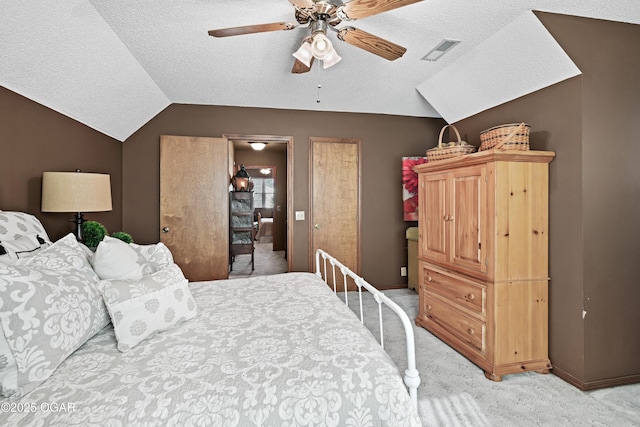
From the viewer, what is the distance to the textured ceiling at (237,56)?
1.98 meters

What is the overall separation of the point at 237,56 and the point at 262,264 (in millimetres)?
4212

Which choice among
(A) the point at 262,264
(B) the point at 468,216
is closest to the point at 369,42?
(B) the point at 468,216

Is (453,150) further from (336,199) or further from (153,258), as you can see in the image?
(153,258)

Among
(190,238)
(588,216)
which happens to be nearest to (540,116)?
(588,216)

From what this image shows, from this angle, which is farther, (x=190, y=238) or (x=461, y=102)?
(x=190, y=238)

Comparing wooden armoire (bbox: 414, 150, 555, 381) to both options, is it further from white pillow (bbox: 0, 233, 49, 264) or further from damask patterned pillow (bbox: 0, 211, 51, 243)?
damask patterned pillow (bbox: 0, 211, 51, 243)

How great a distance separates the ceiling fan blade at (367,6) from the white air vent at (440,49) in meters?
1.09

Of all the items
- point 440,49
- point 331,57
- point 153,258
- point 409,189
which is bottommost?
point 153,258

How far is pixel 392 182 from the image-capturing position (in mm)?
4320

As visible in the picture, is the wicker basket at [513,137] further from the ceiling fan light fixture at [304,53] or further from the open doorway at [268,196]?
the open doorway at [268,196]

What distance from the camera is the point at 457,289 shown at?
2.57 meters

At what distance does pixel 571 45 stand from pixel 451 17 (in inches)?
32.0

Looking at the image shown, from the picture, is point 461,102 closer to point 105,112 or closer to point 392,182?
point 392,182

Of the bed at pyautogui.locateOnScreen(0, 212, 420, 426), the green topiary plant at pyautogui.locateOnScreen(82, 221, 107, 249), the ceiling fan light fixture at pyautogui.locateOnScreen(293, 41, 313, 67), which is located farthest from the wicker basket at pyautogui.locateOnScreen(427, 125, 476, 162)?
the green topiary plant at pyautogui.locateOnScreen(82, 221, 107, 249)
